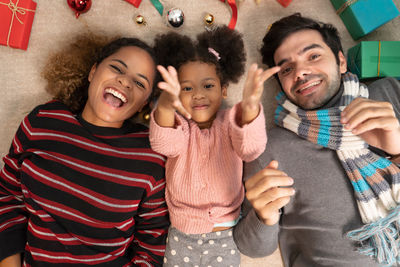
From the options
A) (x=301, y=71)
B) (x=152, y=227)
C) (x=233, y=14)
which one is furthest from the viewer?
(x=233, y=14)

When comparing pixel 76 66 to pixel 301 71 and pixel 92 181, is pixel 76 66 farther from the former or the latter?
pixel 301 71

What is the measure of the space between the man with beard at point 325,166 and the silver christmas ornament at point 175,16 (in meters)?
0.43

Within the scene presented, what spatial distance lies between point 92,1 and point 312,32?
108 centimetres

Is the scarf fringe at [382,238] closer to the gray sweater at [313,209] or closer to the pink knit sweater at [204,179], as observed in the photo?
the gray sweater at [313,209]

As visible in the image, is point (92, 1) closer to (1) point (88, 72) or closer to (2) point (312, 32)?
(1) point (88, 72)

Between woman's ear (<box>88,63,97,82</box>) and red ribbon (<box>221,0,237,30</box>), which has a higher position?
red ribbon (<box>221,0,237,30</box>)

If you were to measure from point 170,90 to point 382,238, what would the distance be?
975 mm

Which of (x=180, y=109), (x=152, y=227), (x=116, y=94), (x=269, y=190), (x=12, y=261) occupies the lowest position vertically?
(x=12, y=261)

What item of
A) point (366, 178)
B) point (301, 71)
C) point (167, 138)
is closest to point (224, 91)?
point (301, 71)

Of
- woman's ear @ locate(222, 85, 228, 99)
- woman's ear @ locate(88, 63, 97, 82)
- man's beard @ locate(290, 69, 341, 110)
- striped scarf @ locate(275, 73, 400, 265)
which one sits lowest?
striped scarf @ locate(275, 73, 400, 265)

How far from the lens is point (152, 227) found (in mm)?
1250

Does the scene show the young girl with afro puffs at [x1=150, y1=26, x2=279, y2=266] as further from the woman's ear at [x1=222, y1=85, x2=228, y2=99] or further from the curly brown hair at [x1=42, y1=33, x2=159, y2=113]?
the curly brown hair at [x1=42, y1=33, x2=159, y2=113]

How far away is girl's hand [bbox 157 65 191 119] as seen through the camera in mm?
803

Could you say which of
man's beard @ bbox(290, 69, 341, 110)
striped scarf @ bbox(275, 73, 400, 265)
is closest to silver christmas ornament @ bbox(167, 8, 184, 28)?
man's beard @ bbox(290, 69, 341, 110)
